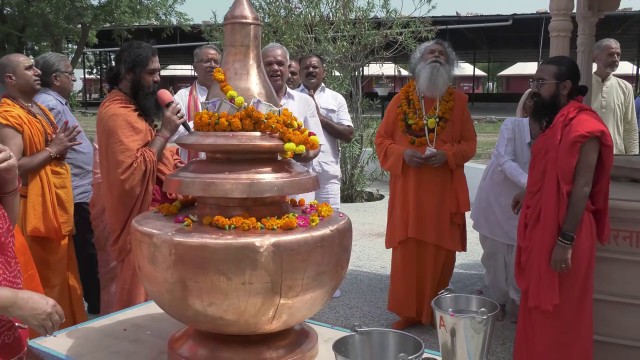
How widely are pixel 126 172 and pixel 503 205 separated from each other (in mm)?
2741

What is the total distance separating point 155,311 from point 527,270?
1.76 m

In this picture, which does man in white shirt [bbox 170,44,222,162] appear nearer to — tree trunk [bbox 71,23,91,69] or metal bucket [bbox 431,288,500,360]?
metal bucket [bbox 431,288,500,360]

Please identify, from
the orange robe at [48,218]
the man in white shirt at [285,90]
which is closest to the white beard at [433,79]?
the man in white shirt at [285,90]

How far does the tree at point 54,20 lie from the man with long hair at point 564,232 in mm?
11663

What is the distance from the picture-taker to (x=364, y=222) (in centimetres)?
759

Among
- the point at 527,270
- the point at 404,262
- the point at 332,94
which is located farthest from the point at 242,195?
the point at 332,94

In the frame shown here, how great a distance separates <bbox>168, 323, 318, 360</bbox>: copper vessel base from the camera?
181 centimetres

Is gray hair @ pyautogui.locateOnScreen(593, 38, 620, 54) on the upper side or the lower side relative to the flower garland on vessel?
upper

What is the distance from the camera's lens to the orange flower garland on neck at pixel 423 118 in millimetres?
4076

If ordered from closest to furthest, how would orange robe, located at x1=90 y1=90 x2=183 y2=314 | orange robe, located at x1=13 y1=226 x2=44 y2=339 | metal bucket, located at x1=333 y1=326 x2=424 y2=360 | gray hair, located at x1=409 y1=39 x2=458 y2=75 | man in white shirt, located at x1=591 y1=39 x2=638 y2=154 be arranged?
metal bucket, located at x1=333 y1=326 x2=424 y2=360, orange robe, located at x1=13 y1=226 x2=44 y2=339, orange robe, located at x1=90 y1=90 x2=183 y2=314, gray hair, located at x1=409 y1=39 x2=458 y2=75, man in white shirt, located at x1=591 y1=39 x2=638 y2=154

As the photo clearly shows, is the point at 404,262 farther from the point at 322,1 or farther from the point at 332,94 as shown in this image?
the point at 322,1

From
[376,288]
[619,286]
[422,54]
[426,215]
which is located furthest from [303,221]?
[376,288]

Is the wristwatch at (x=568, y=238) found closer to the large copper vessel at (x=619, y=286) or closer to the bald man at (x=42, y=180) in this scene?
the large copper vessel at (x=619, y=286)

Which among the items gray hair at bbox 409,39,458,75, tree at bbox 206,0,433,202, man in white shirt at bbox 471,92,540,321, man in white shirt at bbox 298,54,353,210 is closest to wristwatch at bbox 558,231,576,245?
man in white shirt at bbox 471,92,540,321
